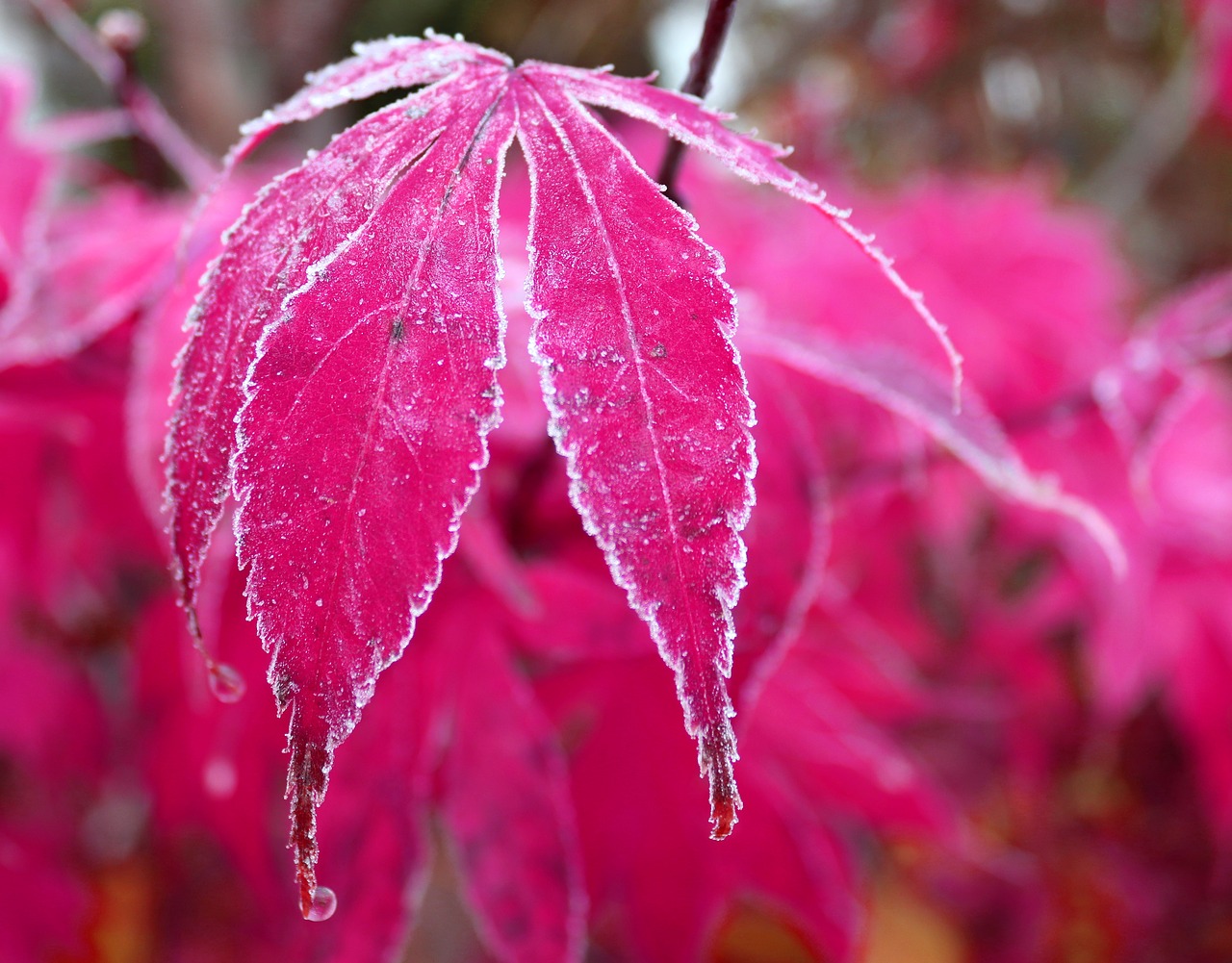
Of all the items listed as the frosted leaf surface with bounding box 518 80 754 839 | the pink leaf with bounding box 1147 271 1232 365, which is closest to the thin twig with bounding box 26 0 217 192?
the frosted leaf surface with bounding box 518 80 754 839

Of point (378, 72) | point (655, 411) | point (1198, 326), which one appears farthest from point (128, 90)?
point (1198, 326)

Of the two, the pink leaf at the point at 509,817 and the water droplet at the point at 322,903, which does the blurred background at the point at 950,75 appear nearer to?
the pink leaf at the point at 509,817

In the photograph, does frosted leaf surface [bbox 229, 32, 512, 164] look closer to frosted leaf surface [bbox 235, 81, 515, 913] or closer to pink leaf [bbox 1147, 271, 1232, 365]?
frosted leaf surface [bbox 235, 81, 515, 913]

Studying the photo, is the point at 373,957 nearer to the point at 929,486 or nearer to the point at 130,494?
the point at 130,494

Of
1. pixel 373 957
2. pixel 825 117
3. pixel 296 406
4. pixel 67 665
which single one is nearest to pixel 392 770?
pixel 373 957

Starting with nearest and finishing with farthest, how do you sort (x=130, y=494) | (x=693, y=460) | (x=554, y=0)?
(x=693, y=460) < (x=130, y=494) < (x=554, y=0)

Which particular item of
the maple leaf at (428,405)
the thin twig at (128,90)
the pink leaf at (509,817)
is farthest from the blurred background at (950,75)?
the maple leaf at (428,405)

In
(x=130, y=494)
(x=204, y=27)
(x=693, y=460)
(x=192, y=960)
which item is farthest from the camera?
(x=204, y=27)

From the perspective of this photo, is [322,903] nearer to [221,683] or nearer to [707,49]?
[221,683]
